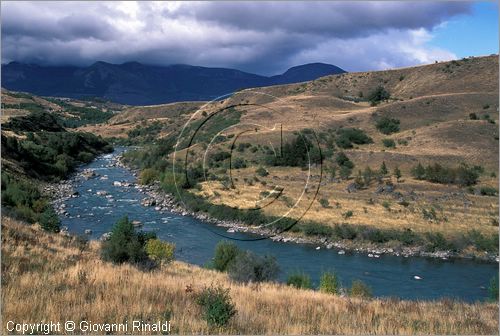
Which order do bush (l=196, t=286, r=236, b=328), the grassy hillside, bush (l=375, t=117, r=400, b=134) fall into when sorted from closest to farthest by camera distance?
1. bush (l=196, t=286, r=236, b=328)
2. the grassy hillside
3. bush (l=375, t=117, r=400, b=134)

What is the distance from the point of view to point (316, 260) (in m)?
34.7

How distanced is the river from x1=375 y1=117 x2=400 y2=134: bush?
130ft

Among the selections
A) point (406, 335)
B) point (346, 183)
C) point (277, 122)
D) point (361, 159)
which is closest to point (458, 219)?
point (346, 183)

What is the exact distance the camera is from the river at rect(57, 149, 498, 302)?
96.2 feet

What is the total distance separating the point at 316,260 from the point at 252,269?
55.3ft

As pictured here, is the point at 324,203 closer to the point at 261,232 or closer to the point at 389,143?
the point at 261,232

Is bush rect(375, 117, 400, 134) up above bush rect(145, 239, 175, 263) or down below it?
above

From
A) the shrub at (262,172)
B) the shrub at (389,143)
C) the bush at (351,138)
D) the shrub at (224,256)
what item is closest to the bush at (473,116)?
the shrub at (389,143)

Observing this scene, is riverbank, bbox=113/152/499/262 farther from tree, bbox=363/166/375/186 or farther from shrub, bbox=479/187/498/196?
tree, bbox=363/166/375/186

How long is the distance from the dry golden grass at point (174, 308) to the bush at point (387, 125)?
63104 mm

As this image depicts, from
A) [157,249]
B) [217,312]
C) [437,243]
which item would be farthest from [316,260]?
[217,312]

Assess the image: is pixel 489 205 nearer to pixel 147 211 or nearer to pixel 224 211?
pixel 224 211
